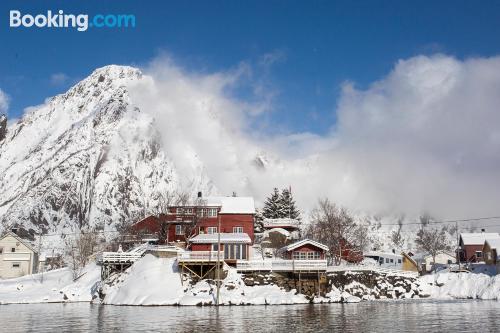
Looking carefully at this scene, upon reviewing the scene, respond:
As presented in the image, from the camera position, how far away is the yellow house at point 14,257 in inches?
3469

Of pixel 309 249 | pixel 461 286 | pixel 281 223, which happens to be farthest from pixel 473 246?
pixel 309 249

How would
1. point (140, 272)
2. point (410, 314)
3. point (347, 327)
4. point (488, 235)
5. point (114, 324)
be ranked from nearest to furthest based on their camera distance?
point (347, 327), point (114, 324), point (410, 314), point (140, 272), point (488, 235)

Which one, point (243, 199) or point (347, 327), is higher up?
point (243, 199)

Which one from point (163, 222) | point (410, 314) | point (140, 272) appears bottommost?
point (410, 314)

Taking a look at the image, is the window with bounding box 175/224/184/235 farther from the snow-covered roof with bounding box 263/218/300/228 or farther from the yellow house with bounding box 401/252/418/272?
the yellow house with bounding box 401/252/418/272

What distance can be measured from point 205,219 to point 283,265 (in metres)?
22.6

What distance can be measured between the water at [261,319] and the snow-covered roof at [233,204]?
3056 cm

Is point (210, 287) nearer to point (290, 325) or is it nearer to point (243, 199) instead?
point (290, 325)

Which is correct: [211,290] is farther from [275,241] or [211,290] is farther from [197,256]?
[275,241]

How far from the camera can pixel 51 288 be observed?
225 feet

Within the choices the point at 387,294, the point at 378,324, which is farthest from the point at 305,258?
the point at 378,324

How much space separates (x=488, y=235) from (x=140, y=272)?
81.3m

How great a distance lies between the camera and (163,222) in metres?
78.9

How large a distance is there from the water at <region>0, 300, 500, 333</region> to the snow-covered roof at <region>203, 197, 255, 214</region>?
3056 cm
